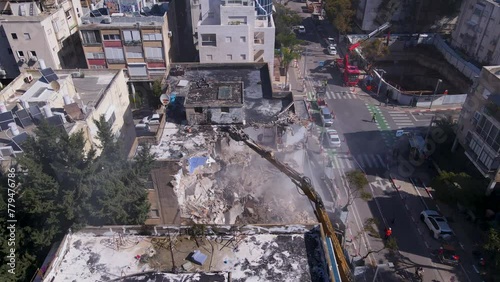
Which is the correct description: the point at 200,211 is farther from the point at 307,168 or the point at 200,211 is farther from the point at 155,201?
the point at 307,168

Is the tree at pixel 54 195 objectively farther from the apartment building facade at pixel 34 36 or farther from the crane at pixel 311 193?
the apartment building facade at pixel 34 36

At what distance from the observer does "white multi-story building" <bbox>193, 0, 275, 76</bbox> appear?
172 ft

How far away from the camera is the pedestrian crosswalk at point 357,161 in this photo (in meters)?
47.2

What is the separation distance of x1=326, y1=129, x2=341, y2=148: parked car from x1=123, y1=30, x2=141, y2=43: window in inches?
1169

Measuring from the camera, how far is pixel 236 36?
52875 mm

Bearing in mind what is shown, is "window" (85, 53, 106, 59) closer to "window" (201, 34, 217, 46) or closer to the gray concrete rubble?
"window" (201, 34, 217, 46)

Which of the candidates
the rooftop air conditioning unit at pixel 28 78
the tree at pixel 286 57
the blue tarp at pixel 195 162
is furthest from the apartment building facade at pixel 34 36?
the tree at pixel 286 57

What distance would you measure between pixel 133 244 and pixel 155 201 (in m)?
10.2

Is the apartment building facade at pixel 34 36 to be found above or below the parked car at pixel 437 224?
above

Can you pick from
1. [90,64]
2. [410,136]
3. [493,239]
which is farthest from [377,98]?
[90,64]

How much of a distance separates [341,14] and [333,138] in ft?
128

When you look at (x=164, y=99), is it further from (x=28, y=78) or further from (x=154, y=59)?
(x=154, y=59)

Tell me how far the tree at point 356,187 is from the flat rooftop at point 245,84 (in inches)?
454

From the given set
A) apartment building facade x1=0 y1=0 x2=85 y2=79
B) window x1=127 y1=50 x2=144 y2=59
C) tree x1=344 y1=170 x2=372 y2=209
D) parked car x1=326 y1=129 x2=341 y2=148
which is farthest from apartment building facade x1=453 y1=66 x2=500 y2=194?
apartment building facade x1=0 y1=0 x2=85 y2=79
